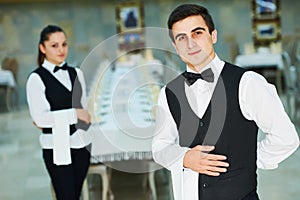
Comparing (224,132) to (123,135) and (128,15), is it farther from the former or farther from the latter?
(128,15)

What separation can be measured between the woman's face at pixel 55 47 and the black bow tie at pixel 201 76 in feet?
4.70

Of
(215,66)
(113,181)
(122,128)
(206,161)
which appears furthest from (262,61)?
(206,161)

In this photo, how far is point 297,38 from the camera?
10906 mm

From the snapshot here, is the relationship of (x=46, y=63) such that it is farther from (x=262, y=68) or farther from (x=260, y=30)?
(x=260, y=30)

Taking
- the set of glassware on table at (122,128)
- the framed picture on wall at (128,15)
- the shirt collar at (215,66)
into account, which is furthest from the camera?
the framed picture on wall at (128,15)

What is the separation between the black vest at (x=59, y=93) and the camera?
10.4ft

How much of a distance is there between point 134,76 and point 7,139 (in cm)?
285

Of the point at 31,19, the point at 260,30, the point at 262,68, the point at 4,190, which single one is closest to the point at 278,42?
the point at 260,30

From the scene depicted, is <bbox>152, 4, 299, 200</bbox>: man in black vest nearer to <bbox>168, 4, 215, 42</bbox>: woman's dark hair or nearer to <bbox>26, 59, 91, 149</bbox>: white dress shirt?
<bbox>168, 4, 215, 42</bbox>: woman's dark hair

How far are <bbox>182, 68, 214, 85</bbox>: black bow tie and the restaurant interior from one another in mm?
179

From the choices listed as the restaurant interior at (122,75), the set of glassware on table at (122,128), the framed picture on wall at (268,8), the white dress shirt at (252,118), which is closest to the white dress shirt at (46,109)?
the restaurant interior at (122,75)

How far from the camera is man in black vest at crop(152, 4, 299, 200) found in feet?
5.73

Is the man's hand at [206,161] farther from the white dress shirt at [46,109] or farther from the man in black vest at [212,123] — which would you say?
the white dress shirt at [46,109]

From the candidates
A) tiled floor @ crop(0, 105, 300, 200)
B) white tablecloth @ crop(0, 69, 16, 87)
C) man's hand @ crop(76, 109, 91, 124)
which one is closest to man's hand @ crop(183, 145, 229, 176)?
man's hand @ crop(76, 109, 91, 124)
